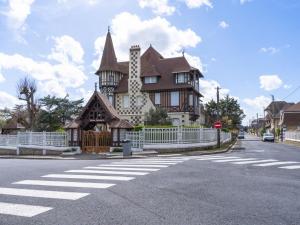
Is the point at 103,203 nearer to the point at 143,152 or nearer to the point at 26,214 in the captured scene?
the point at 26,214

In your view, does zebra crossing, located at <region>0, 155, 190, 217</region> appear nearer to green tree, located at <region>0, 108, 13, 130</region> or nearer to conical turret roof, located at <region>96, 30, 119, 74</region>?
conical turret roof, located at <region>96, 30, 119, 74</region>

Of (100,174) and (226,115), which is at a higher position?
(226,115)

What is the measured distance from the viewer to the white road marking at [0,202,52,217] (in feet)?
20.2

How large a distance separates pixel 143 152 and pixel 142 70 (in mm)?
18264

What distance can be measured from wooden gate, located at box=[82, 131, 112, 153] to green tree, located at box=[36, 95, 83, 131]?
571 inches

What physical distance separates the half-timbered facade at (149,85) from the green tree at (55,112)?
14.9ft

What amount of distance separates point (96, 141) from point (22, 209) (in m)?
18.3

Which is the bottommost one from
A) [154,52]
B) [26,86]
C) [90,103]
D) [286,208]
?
[286,208]

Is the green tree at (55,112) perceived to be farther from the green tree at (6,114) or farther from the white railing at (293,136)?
the white railing at (293,136)

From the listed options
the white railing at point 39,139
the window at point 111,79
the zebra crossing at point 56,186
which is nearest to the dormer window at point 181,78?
the window at point 111,79

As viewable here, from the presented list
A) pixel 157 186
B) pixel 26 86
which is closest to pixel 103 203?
pixel 157 186

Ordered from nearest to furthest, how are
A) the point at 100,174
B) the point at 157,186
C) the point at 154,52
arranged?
the point at 157,186
the point at 100,174
the point at 154,52

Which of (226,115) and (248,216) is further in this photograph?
(226,115)

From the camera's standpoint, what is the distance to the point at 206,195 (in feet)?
25.2
